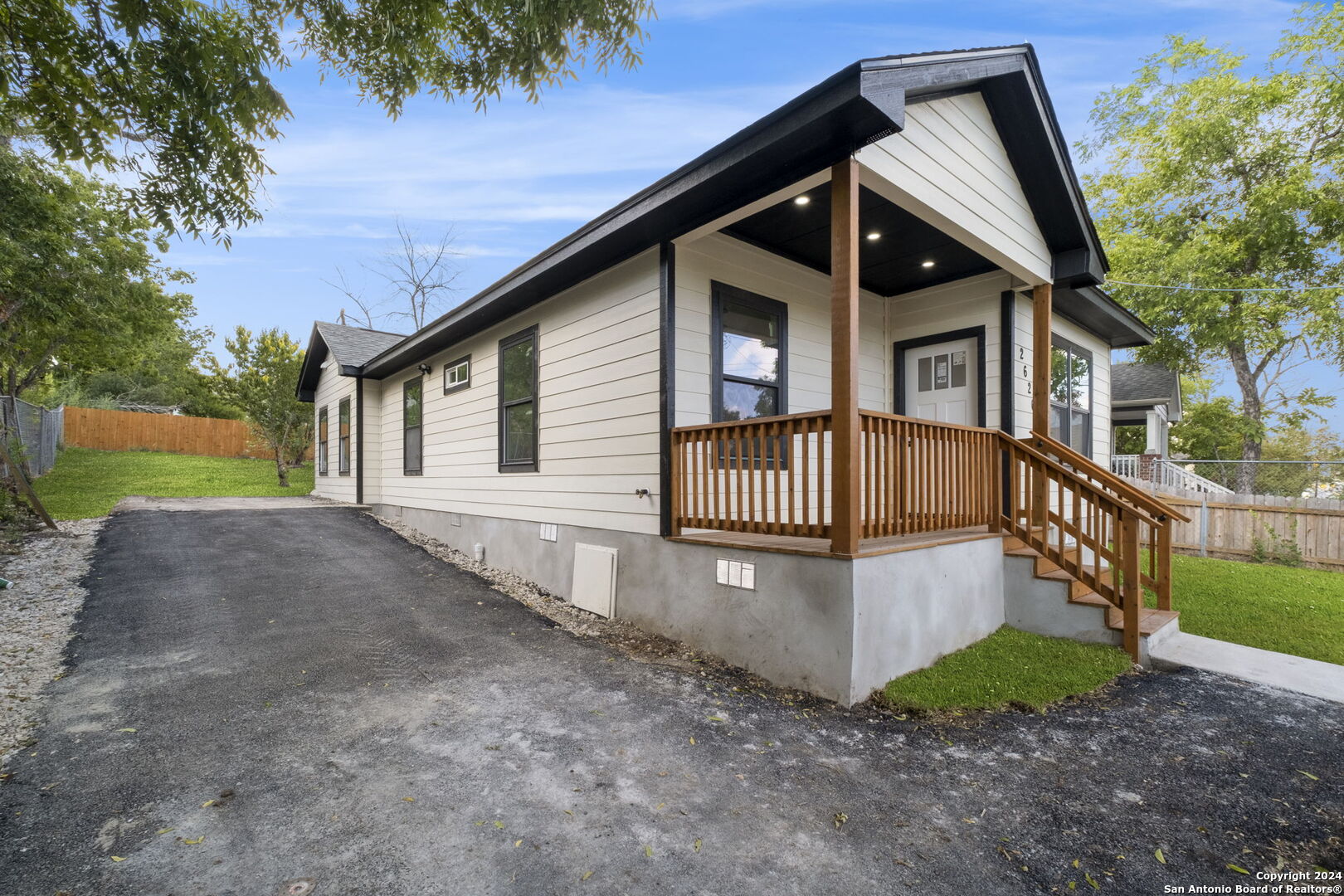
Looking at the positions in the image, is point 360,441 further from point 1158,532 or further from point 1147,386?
point 1147,386

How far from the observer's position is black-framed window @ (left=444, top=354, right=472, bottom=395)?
774 centimetres

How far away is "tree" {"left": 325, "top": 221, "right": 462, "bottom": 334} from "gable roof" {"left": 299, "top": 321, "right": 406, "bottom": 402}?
640cm

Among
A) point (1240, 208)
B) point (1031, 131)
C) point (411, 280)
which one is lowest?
point (1031, 131)

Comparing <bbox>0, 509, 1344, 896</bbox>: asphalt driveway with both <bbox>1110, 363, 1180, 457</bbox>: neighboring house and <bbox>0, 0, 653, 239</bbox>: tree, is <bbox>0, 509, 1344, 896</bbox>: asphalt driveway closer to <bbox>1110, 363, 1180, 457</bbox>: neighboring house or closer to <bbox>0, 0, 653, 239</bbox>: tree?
<bbox>0, 0, 653, 239</bbox>: tree

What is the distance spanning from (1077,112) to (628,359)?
20.6 meters

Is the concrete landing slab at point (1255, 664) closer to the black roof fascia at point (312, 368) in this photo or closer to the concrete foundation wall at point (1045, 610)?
the concrete foundation wall at point (1045, 610)

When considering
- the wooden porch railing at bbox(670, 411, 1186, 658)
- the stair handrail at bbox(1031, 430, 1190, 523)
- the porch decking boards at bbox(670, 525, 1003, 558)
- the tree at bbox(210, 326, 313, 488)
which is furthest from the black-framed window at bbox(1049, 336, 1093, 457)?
the tree at bbox(210, 326, 313, 488)

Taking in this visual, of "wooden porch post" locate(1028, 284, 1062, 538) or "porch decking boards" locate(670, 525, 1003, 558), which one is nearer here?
"porch decking boards" locate(670, 525, 1003, 558)

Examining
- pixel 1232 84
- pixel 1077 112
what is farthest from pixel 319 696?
pixel 1077 112

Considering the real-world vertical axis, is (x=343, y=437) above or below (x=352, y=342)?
below

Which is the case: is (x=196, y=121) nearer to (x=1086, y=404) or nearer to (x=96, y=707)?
(x=96, y=707)

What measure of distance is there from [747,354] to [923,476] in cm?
194

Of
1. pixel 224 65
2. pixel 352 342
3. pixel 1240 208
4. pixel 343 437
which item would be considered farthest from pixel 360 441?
pixel 1240 208

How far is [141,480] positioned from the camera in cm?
1372
